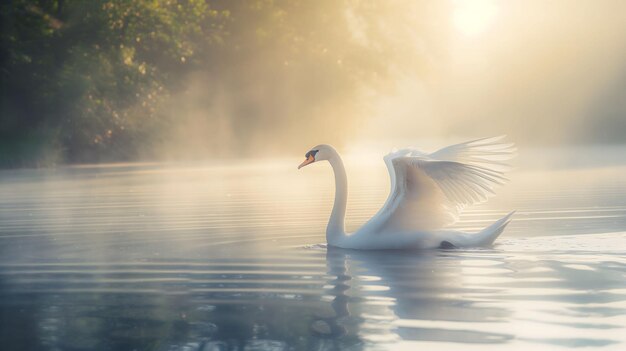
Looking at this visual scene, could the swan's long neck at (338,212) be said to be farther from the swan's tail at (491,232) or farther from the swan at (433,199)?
the swan's tail at (491,232)

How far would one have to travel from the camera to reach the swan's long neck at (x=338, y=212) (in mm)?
10625

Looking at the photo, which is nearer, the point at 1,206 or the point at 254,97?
the point at 1,206

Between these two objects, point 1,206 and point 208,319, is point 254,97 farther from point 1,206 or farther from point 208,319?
point 208,319

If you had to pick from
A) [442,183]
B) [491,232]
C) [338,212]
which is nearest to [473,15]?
[338,212]

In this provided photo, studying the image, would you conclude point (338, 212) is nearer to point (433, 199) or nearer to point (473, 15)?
point (433, 199)

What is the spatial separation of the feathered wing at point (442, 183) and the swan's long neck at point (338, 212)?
502 millimetres

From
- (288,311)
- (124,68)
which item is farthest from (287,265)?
(124,68)

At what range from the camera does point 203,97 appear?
4056 cm

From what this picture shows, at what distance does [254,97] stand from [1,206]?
986 inches

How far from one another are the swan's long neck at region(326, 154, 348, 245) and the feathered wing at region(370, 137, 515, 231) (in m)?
0.50

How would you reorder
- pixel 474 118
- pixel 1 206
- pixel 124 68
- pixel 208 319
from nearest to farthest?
pixel 208 319 → pixel 1 206 → pixel 124 68 → pixel 474 118

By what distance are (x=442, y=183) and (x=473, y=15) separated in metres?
52.9

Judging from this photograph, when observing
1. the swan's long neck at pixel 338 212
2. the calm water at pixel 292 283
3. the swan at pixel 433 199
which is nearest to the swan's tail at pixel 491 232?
the swan at pixel 433 199

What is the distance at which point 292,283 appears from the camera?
8.12m
